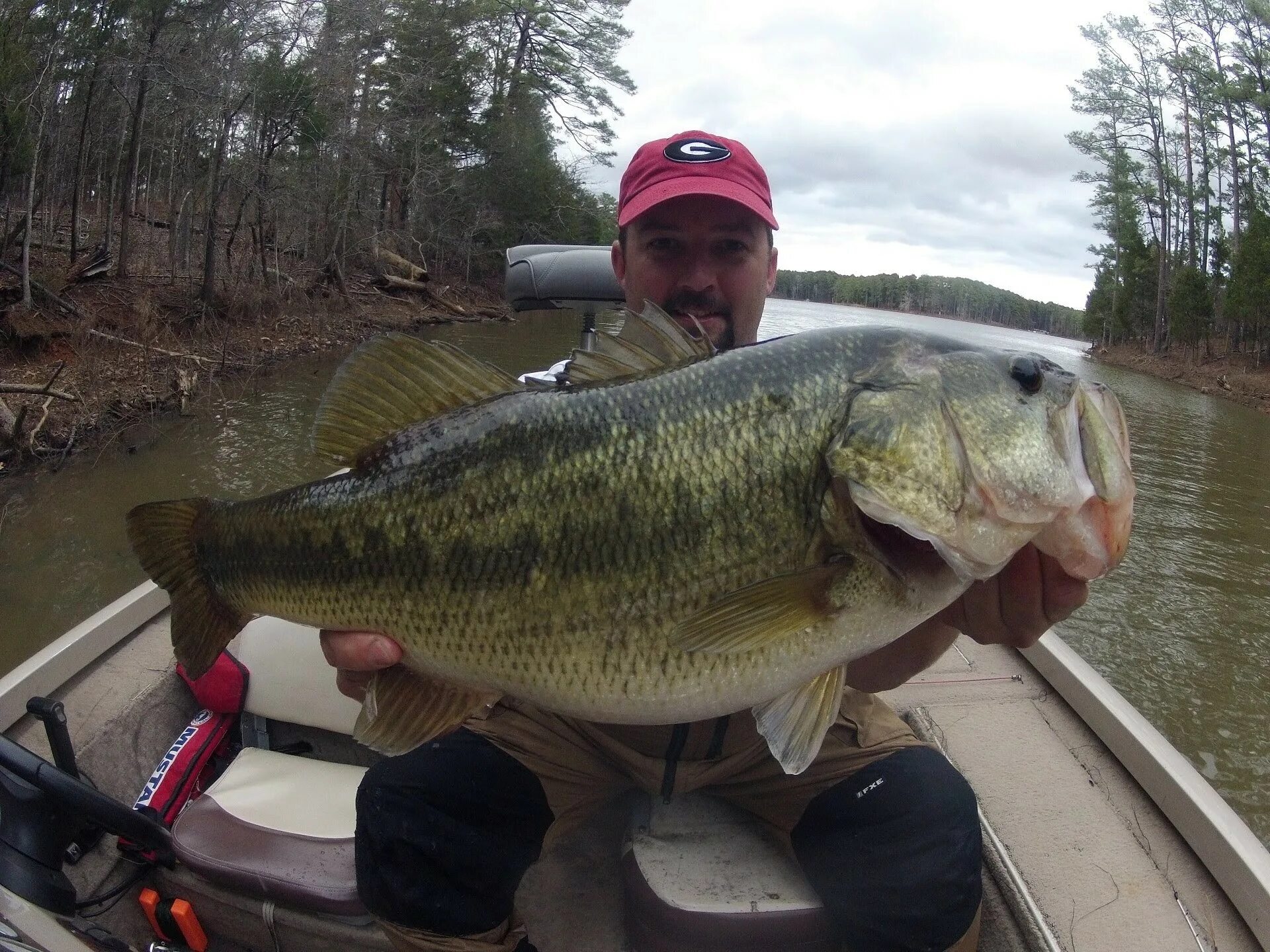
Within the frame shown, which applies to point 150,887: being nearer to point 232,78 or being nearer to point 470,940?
point 470,940

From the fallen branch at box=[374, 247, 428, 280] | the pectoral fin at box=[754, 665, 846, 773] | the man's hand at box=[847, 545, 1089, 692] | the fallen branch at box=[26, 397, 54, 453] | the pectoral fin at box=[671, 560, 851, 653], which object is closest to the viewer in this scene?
the pectoral fin at box=[671, 560, 851, 653]

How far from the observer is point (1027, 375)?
5.19ft

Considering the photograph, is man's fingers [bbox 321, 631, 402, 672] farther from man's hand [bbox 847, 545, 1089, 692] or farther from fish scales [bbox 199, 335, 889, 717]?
man's hand [bbox 847, 545, 1089, 692]

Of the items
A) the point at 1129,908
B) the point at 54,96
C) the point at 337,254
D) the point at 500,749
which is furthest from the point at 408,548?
the point at 337,254

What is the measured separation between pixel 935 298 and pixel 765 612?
8514 cm

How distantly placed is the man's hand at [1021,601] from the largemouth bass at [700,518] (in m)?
0.12

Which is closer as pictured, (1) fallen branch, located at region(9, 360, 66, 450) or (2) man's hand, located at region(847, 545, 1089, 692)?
(2) man's hand, located at region(847, 545, 1089, 692)

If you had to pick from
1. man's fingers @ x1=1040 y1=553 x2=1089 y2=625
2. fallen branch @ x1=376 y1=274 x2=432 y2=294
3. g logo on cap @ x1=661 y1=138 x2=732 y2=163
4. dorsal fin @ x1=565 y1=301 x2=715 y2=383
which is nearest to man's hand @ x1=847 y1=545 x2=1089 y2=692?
man's fingers @ x1=1040 y1=553 x2=1089 y2=625

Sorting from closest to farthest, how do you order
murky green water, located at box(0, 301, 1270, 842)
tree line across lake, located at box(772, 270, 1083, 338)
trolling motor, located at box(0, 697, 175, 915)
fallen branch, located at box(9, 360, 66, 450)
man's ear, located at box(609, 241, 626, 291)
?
trolling motor, located at box(0, 697, 175, 915), man's ear, located at box(609, 241, 626, 291), murky green water, located at box(0, 301, 1270, 842), fallen branch, located at box(9, 360, 66, 450), tree line across lake, located at box(772, 270, 1083, 338)

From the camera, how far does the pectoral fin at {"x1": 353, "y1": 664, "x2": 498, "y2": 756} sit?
1828 mm

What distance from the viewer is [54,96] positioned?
15078 mm

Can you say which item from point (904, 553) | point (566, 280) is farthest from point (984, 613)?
point (566, 280)

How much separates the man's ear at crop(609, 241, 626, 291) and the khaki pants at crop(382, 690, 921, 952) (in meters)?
1.98

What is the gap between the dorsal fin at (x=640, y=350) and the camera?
1.76 metres
